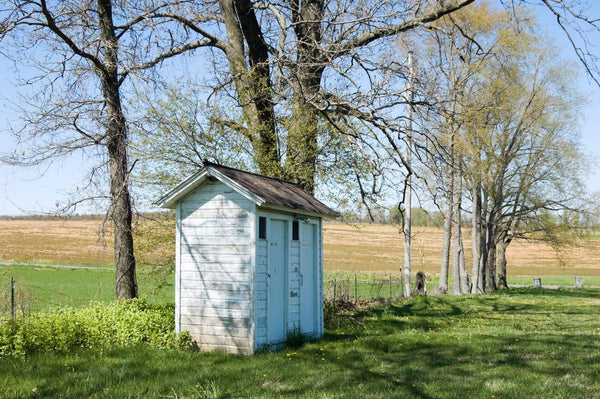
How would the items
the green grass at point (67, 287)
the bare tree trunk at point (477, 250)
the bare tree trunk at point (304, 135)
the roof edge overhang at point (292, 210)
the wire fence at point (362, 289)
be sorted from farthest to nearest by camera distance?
1. the bare tree trunk at point (477, 250)
2. the wire fence at point (362, 289)
3. the bare tree trunk at point (304, 135)
4. the green grass at point (67, 287)
5. the roof edge overhang at point (292, 210)

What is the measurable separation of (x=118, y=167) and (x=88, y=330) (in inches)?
184

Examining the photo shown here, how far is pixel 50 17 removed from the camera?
1130cm

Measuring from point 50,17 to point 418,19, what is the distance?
27.2 feet

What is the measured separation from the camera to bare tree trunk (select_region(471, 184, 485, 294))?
30422 millimetres

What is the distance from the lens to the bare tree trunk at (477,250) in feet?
99.8

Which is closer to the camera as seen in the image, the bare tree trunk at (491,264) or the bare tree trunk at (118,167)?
the bare tree trunk at (118,167)

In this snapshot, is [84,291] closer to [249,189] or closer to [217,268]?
[217,268]

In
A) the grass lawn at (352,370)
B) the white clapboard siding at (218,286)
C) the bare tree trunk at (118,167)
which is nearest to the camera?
the grass lawn at (352,370)

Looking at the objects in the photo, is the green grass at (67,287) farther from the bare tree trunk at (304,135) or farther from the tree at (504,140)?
the tree at (504,140)

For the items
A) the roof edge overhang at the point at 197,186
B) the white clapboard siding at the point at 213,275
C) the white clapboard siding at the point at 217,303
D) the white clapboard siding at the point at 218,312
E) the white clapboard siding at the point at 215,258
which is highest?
the roof edge overhang at the point at 197,186

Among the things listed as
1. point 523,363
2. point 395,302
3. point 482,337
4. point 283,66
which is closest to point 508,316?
point 395,302

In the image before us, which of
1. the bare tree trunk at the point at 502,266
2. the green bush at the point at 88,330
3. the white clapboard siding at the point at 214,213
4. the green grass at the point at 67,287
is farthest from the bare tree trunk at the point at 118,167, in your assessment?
the bare tree trunk at the point at 502,266

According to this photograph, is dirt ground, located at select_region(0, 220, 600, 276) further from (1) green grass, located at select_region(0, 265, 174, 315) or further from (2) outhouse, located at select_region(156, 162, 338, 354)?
(2) outhouse, located at select_region(156, 162, 338, 354)

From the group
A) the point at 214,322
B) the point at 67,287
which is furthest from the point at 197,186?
the point at 67,287
